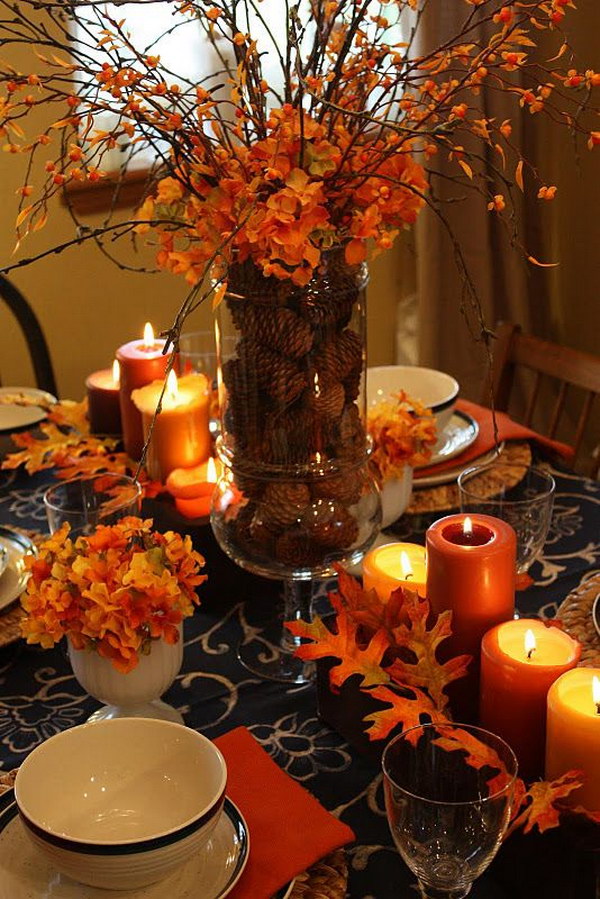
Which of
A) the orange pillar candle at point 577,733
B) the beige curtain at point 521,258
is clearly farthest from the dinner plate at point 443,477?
the beige curtain at point 521,258

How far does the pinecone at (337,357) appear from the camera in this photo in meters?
0.97

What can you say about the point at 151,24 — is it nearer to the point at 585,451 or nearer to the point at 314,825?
the point at 585,451

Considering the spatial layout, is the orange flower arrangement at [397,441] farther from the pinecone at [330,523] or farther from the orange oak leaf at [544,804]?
the orange oak leaf at [544,804]

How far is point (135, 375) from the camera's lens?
4.32ft

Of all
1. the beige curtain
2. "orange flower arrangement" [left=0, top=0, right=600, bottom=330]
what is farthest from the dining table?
the beige curtain

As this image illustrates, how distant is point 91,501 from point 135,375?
0.75ft

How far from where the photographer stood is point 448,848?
2.24 ft

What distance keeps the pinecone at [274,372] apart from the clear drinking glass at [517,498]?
237mm

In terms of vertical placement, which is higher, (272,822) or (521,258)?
(521,258)

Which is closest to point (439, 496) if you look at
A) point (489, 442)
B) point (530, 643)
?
point (489, 442)

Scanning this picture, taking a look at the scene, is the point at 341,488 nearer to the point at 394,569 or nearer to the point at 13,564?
the point at 394,569

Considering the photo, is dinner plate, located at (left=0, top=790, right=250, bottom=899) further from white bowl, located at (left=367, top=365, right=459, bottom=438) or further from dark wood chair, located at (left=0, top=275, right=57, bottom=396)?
dark wood chair, located at (left=0, top=275, right=57, bottom=396)

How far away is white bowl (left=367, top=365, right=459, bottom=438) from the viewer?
5.01ft

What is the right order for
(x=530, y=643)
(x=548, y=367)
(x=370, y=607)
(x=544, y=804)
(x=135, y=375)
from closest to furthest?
(x=544, y=804) < (x=530, y=643) < (x=370, y=607) < (x=135, y=375) < (x=548, y=367)
